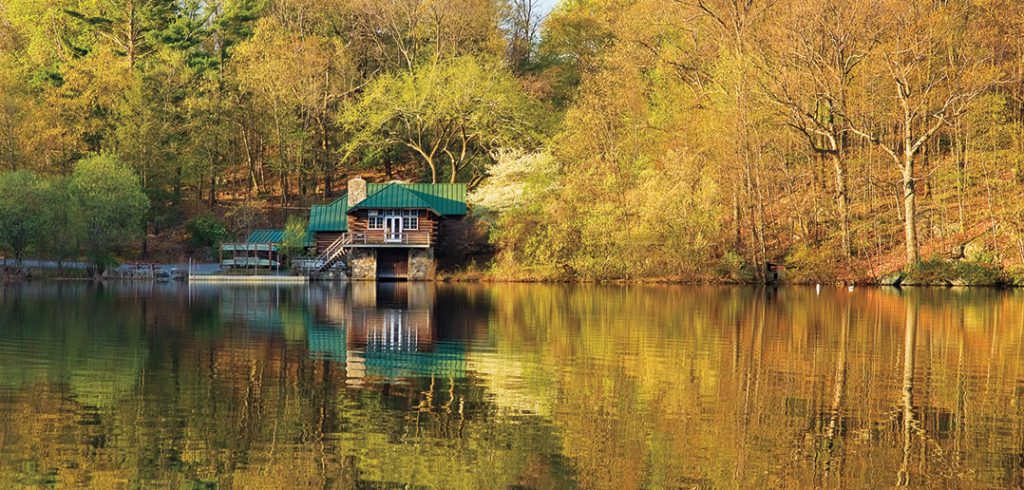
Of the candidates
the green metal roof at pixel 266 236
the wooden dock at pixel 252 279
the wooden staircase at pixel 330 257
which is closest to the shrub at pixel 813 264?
the wooden staircase at pixel 330 257

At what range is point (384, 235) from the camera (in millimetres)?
68750

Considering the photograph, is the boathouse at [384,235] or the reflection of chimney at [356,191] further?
the reflection of chimney at [356,191]

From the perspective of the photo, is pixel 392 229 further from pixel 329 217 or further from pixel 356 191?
pixel 329 217

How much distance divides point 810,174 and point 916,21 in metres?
10.4

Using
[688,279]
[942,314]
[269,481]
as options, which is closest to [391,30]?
[688,279]

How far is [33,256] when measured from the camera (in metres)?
67.1

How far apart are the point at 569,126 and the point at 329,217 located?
54.0 feet

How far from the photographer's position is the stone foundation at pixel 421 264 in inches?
2717

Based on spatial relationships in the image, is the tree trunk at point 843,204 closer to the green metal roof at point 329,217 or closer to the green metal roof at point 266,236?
the green metal roof at point 329,217

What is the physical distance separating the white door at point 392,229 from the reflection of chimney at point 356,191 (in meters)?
3.08

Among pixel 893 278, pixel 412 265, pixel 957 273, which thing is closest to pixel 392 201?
pixel 412 265

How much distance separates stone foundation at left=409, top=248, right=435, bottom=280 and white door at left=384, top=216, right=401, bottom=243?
127cm

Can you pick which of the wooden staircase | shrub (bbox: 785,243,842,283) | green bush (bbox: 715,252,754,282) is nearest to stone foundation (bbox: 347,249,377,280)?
the wooden staircase

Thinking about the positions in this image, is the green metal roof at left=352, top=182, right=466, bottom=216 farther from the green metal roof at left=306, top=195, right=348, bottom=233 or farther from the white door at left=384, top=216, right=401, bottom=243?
the green metal roof at left=306, top=195, right=348, bottom=233
